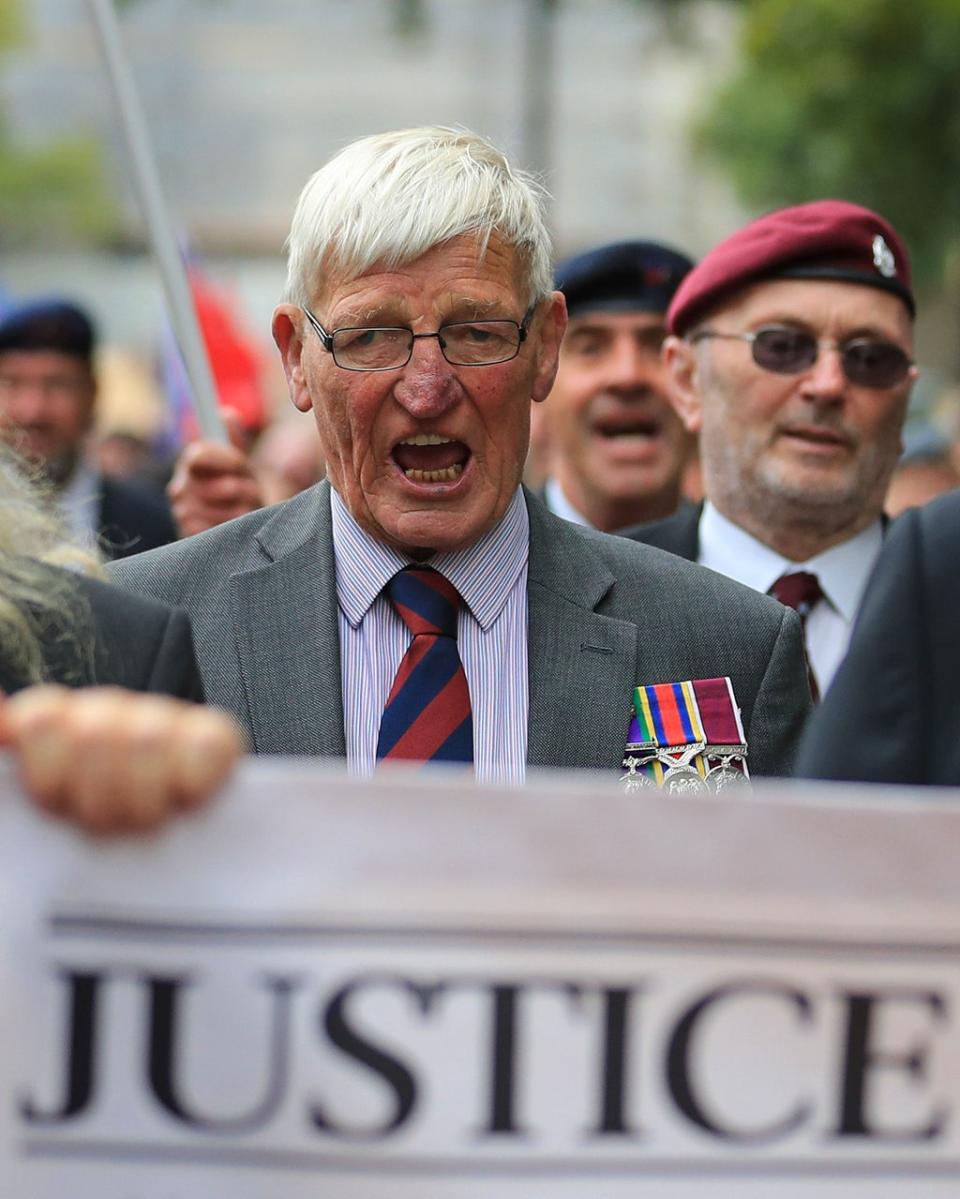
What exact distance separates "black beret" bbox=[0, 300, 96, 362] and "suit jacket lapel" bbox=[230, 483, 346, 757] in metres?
4.53

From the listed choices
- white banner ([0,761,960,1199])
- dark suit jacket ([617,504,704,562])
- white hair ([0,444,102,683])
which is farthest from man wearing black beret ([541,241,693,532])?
white banner ([0,761,960,1199])

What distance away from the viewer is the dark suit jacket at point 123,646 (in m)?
2.49

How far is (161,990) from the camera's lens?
2.06 metres

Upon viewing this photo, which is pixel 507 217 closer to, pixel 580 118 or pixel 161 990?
pixel 161 990

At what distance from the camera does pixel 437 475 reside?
130 inches

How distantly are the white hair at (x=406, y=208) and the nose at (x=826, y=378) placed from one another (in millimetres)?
1005

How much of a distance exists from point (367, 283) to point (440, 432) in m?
0.24

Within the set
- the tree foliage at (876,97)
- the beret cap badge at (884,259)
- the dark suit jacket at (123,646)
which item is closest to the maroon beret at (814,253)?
the beret cap badge at (884,259)

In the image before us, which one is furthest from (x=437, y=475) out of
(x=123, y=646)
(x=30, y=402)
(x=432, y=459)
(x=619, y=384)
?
(x=30, y=402)

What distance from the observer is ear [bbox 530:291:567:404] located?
135 inches

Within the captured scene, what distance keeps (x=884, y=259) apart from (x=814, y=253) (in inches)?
5.4

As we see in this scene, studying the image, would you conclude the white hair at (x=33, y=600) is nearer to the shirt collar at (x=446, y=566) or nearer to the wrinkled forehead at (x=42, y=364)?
the shirt collar at (x=446, y=566)

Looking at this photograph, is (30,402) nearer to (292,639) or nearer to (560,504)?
(560,504)

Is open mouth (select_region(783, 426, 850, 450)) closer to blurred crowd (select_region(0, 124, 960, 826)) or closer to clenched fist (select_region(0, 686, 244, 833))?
blurred crowd (select_region(0, 124, 960, 826))
